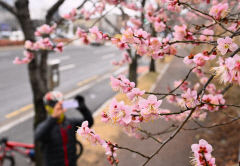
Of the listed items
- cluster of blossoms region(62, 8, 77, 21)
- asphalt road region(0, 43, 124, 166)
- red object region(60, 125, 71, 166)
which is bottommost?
asphalt road region(0, 43, 124, 166)

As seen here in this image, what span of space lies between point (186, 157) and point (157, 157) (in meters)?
0.21

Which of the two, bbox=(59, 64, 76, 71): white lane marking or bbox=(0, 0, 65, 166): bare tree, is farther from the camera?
bbox=(59, 64, 76, 71): white lane marking

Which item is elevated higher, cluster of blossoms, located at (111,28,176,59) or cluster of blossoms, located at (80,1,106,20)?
cluster of blossoms, located at (80,1,106,20)

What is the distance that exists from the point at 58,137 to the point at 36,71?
144 centimetres

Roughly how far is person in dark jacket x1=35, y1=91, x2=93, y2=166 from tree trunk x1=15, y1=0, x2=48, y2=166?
92cm

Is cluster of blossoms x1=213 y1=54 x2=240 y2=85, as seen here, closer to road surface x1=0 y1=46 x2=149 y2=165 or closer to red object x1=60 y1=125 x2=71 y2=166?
red object x1=60 y1=125 x2=71 y2=166

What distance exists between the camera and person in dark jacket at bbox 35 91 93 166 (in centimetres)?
321

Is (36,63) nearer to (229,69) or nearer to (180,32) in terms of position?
(180,32)

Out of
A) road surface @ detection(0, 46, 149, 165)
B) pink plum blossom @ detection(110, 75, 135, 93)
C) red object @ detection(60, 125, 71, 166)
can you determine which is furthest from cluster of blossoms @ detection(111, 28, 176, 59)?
road surface @ detection(0, 46, 149, 165)

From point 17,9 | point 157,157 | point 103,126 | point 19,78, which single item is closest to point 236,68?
point 157,157

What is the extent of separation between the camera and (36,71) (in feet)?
14.0

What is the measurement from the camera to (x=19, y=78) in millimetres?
11742

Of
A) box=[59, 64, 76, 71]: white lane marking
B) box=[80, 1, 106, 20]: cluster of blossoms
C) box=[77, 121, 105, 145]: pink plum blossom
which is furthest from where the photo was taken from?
box=[59, 64, 76, 71]: white lane marking

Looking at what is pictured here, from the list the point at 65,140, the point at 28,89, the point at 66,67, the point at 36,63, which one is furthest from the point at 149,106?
the point at 66,67
